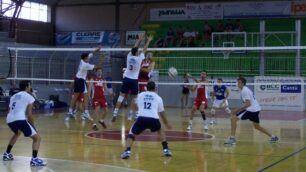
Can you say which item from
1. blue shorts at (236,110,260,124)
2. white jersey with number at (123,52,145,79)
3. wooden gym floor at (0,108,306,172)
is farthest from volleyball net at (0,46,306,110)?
blue shorts at (236,110,260,124)

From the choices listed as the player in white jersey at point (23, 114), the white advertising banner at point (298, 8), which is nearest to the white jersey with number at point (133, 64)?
the player in white jersey at point (23, 114)

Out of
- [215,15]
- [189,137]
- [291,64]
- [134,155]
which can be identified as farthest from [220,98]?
[215,15]

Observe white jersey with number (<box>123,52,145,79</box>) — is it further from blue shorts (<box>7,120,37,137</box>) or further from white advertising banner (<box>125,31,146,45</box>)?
white advertising banner (<box>125,31,146,45</box>)

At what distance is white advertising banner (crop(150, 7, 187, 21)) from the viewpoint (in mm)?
39969

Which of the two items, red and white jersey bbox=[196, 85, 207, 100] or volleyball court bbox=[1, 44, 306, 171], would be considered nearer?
red and white jersey bbox=[196, 85, 207, 100]

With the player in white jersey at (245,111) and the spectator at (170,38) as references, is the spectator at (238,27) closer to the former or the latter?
the spectator at (170,38)

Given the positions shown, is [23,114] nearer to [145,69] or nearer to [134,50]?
[134,50]

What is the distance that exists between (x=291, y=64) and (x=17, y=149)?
21823 millimetres

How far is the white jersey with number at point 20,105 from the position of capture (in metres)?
10.1

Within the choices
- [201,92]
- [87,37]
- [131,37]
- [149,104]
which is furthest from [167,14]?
[149,104]

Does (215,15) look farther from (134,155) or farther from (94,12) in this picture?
(134,155)

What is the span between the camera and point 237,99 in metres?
32.3

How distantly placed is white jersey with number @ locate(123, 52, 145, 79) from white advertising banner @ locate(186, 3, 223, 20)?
24.3 metres

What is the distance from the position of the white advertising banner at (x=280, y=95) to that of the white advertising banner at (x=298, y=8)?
23.8ft
